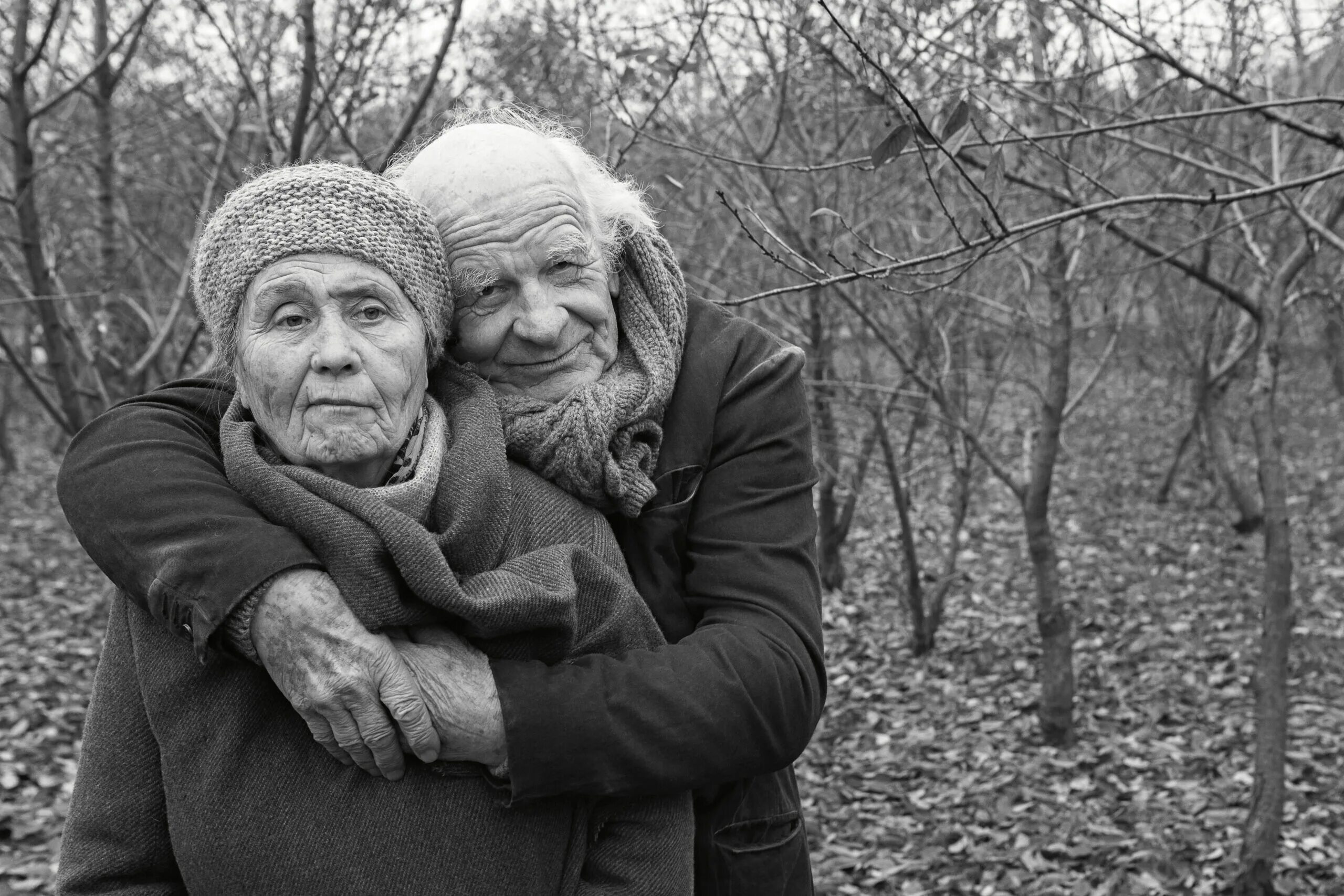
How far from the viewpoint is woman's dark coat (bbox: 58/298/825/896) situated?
1.59 meters

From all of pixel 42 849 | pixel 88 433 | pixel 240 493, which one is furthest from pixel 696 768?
pixel 42 849

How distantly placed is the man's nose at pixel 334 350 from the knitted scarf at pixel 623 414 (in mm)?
273

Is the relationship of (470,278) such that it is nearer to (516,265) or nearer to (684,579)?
(516,265)

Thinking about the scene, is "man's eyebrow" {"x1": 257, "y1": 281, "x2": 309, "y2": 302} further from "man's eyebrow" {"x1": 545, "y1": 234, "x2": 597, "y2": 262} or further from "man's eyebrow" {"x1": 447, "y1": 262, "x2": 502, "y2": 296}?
"man's eyebrow" {"x1": 545, "y1": 234, "x2": 597, "y2": 262}

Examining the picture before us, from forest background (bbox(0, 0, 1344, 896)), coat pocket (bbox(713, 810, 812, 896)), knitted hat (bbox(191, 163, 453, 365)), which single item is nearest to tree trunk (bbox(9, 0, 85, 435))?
forest background (bbox(0, 0, 1344, 896))

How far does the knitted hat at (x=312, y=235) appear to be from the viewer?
1.64 metres

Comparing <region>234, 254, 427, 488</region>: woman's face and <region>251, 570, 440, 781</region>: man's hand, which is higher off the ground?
<region>234, 254, 427, 488</region>: woman's face

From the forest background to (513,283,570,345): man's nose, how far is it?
66 cm

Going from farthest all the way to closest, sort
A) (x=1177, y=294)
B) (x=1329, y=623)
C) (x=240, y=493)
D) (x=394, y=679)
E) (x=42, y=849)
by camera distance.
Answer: (x=1177, y=294) < (x=1329, y=623) < (x=42, y=849) < (x=240, y=493) < (x=394, y=679)

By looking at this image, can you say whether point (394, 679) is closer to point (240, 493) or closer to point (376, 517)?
point (376, 517)

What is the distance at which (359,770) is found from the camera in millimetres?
1625

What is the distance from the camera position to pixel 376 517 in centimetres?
156

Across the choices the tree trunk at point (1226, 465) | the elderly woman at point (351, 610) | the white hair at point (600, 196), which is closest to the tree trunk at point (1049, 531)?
the white hair at point (600, 196)

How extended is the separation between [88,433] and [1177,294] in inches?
439
